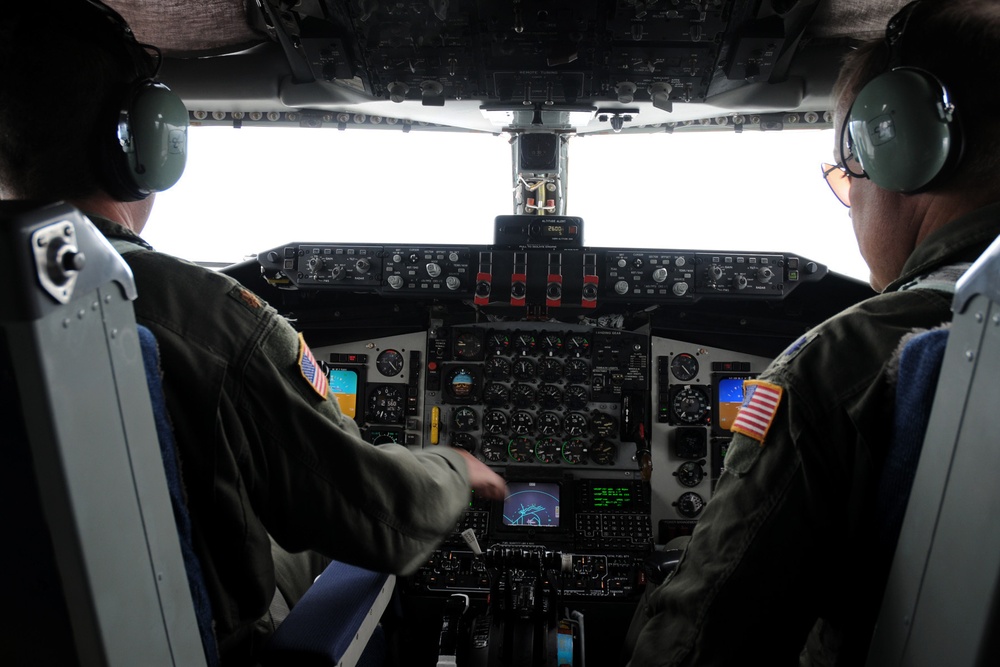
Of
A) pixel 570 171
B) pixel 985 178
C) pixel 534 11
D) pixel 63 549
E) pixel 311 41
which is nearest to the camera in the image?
pixel 63 549

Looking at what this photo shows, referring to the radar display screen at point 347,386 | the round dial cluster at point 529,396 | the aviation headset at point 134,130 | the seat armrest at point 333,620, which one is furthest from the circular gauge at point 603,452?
the aviation headset at point 134,130

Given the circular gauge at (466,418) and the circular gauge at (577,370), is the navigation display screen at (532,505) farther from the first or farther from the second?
the circular gauge at (577,370)

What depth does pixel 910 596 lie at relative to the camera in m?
0.79

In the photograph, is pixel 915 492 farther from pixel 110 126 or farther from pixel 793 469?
pixel 110 126

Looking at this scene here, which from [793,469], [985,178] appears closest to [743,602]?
[793,469]

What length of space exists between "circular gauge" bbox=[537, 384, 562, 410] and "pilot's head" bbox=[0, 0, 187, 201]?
2198mm

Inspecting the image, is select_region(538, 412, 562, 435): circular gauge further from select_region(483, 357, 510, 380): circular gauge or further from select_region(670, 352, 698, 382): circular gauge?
A: select_region(670, 352, 698, 382): circular gauge

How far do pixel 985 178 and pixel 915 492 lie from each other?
1.70 feet

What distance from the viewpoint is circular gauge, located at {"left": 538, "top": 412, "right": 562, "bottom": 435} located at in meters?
3.16

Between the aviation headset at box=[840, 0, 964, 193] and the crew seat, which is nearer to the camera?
the crew seat

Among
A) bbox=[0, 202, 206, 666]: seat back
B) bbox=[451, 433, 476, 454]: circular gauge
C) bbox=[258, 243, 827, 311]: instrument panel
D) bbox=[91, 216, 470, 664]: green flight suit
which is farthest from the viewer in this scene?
bbox=[451, 433, 476, 454]: circular gauge

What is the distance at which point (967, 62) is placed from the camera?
100 centimetres

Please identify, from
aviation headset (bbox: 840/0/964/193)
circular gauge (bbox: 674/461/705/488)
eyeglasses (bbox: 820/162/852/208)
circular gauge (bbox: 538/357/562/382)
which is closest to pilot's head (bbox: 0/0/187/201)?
aviation headset (bbox: 840/0/964/193)

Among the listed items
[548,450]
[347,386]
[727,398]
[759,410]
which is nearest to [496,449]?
[548,450]
